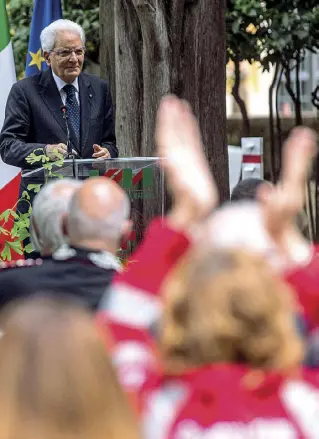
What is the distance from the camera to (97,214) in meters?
3.85

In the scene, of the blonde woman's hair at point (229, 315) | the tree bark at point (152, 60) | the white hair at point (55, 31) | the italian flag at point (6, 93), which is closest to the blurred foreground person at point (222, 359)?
the blonde woman's hair at point (229, 315)

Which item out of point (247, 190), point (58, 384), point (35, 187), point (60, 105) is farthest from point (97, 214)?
point (60, 105)

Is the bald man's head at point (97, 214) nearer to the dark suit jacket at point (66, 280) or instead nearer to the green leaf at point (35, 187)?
the dark suit jacket at point (66, 280)

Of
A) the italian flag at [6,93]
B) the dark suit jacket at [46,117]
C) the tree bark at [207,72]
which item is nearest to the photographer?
the dark suit jacket at [46,117]

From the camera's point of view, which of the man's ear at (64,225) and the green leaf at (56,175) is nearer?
the man's ear at (64,225)

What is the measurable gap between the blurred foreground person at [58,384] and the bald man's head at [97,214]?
57.1 inches

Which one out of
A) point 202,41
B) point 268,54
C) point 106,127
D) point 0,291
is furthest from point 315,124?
point 0,291

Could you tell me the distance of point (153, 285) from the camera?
329 centimetres

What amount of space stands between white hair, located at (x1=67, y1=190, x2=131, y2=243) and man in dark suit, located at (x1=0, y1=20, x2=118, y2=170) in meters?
3.34

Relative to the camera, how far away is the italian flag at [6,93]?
8406mm

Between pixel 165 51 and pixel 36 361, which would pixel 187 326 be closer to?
pixel 36 361

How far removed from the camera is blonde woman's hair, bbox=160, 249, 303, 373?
263 cm

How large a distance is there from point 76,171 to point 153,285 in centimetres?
344

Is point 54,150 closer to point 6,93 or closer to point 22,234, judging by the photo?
point 22,234
